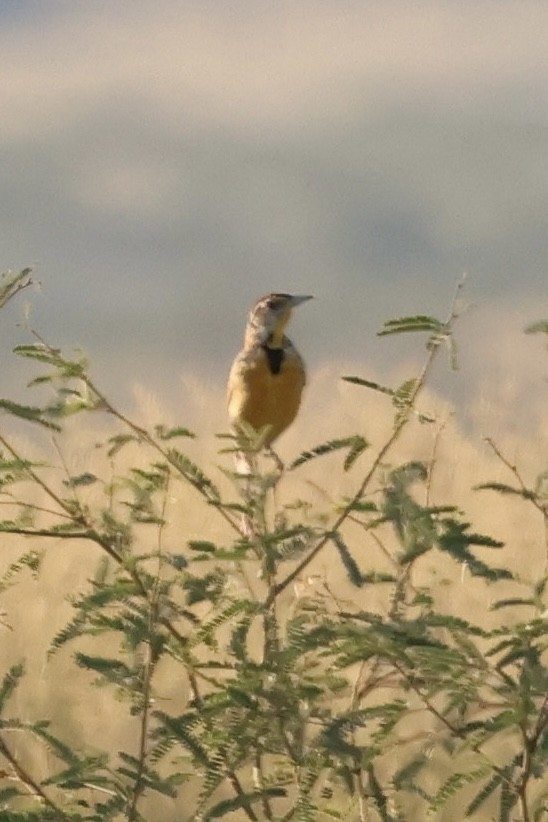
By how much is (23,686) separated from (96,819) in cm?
262

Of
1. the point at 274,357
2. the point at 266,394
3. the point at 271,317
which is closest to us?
the point at 266,394

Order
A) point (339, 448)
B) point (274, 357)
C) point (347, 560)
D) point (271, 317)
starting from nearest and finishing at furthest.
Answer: point (347, 560)
point (339, 448)
point (274, 357)
point (271, 317)

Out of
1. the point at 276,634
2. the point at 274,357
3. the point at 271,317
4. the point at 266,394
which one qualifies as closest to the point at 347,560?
the point at 276,634

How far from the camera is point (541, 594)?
8.34 ft

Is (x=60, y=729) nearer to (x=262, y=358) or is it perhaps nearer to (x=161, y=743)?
(x=262, y=358)

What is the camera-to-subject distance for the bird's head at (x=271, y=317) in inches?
182

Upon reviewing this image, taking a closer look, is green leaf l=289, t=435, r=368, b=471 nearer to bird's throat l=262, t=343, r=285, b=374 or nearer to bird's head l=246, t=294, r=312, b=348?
bird's throat l=262, t=343, r=285, b=374

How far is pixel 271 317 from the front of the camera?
4695mm

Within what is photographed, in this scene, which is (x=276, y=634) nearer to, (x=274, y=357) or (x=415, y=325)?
(x=415, y=325)

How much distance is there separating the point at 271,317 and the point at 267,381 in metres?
0.39

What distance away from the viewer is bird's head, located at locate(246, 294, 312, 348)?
4621mm

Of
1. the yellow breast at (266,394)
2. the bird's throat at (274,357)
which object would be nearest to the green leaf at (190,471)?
the yellow breast at (266,394)

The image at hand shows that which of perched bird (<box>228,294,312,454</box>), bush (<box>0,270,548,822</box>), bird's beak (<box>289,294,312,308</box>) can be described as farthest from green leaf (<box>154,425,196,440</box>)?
bird's beak (<box>289,294,312,308</box>)

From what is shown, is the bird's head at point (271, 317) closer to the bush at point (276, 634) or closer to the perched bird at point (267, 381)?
the perched bird at point (267, 381)
